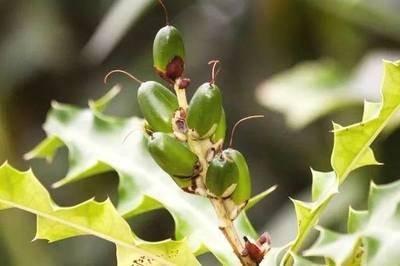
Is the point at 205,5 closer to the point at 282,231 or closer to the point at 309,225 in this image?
the point at 282,231

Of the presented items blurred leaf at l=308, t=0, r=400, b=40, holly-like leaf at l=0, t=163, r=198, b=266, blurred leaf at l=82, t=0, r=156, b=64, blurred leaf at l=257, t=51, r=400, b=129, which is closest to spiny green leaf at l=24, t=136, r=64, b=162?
holly-like leaf at l=0, t=163, r=198, b=266

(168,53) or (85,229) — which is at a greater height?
(168,53)

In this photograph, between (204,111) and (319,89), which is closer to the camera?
(204,111)

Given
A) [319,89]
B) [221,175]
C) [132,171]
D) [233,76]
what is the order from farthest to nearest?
[233,76], [319,89], [132,171], [221,175]

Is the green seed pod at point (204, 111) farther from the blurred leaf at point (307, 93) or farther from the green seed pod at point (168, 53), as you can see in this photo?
the blurred leaf at point (307, 93)

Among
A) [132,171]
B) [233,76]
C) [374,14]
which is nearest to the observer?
[132,171]

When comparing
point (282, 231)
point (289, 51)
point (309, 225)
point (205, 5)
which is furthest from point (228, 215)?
point (205, 5)

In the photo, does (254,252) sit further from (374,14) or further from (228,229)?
(374,14)

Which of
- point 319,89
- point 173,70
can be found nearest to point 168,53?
point 173,70

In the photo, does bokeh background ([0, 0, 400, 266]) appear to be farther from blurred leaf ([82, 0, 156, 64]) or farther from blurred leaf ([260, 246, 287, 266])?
blurred leaf ([260, 246, 287, 266])
